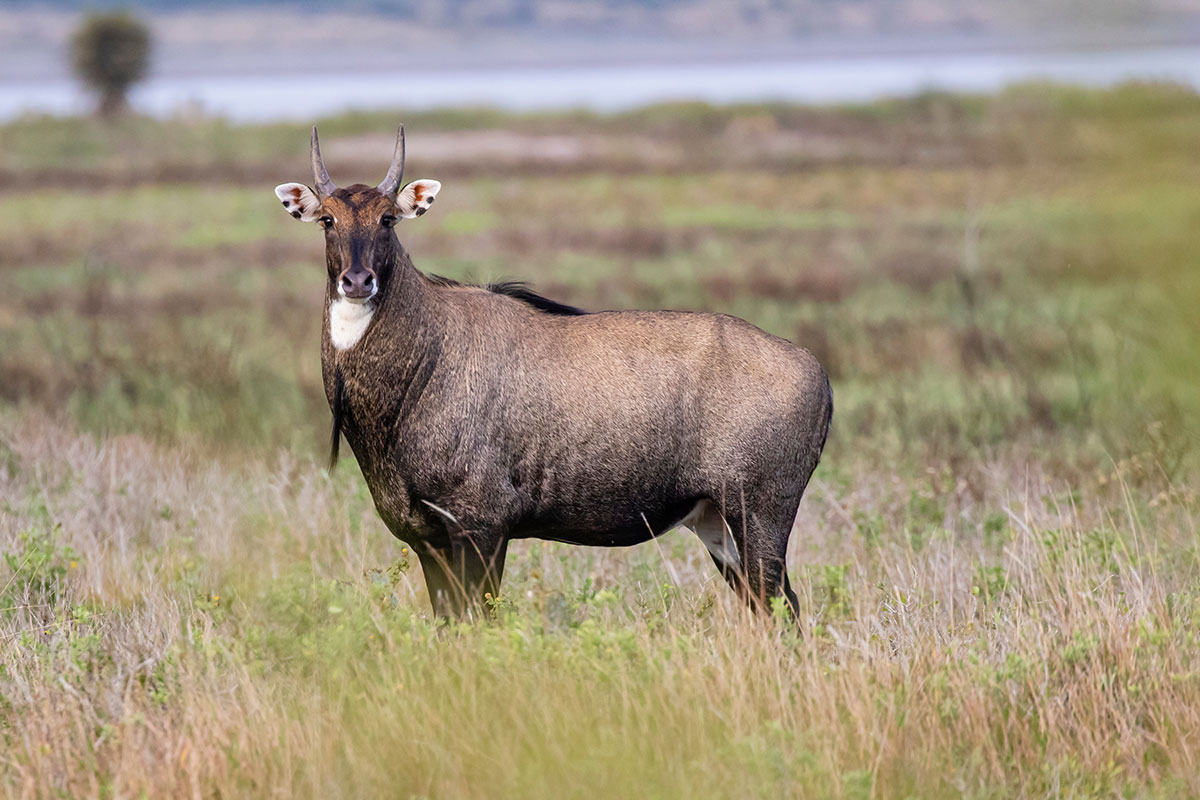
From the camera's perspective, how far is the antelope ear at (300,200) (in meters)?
6.10

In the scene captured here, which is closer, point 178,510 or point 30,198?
point 178,510

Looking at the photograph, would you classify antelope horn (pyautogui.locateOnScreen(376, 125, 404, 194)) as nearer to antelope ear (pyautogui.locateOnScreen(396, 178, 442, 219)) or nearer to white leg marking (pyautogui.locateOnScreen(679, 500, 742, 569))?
antelope ear (pyautogui.locateOnScreen(396, 178, 442, 219))

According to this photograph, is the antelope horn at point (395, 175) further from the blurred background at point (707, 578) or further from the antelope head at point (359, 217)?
the blurred background at point (707, 578)

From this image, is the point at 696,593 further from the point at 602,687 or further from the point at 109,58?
the point at 109,58

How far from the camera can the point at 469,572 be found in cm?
591

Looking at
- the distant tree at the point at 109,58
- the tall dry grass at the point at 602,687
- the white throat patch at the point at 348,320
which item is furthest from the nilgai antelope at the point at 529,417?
the distant tree at the point at 109,58

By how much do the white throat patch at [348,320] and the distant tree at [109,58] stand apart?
71.4 m

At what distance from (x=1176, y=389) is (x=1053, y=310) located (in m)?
18.1

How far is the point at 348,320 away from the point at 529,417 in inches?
37.2

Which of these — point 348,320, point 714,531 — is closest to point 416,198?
point 348,320

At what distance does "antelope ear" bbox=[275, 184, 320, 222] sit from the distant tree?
71.1 m

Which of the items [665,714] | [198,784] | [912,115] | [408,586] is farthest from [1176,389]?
[912,115]

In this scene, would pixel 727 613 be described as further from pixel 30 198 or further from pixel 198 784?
pixel 30 198

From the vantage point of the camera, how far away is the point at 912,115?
61.6m
